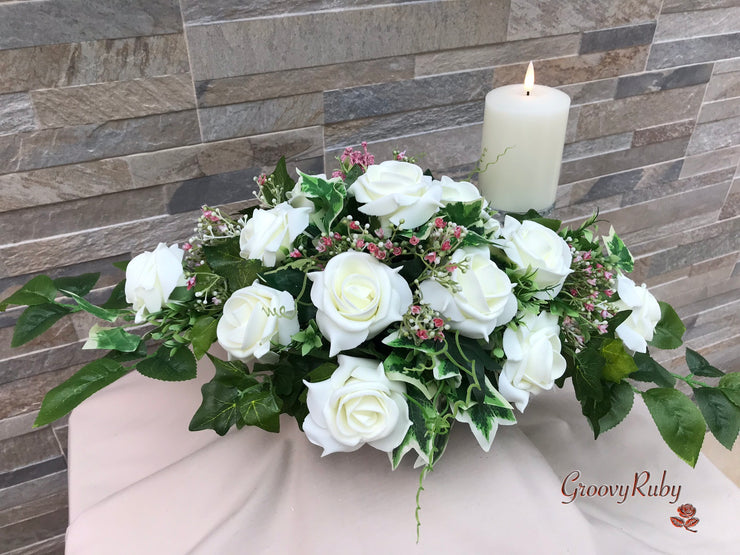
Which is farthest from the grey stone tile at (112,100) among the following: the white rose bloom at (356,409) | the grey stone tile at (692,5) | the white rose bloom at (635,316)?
the grey stone tile at (692,5)

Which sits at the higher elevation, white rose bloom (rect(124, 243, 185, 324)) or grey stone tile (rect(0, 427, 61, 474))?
white rose bloom (rect(124, 243, 185, 324))

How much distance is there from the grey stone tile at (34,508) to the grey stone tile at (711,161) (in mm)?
1233

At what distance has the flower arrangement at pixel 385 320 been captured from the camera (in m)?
0.46

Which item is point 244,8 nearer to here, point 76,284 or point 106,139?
point 106,139

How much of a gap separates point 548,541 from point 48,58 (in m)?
0.67

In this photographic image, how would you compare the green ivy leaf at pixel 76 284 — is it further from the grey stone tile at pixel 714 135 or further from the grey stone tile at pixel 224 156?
the grey stone tile at pixel 714 135

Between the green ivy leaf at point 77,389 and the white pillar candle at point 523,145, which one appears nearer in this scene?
the green ivy leaf at point 77,389

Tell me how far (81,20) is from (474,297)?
50cm

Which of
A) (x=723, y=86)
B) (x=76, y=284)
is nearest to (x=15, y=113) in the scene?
(x=76, y=284)

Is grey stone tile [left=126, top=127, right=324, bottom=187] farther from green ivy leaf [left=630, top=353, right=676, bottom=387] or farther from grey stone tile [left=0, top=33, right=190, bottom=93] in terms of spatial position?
green ivy leaf [left=630, top=353, right=676, bottom=387]

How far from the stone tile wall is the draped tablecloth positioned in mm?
270

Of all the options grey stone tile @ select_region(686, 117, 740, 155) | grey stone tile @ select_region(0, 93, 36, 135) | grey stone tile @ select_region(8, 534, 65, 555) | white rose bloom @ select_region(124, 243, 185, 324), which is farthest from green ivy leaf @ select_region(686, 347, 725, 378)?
grey stone tile @ select_region(8, 534, 65, 555)

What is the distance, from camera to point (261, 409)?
1.65 ft

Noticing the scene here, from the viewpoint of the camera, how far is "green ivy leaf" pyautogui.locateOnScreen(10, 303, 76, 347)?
1.83 ft
